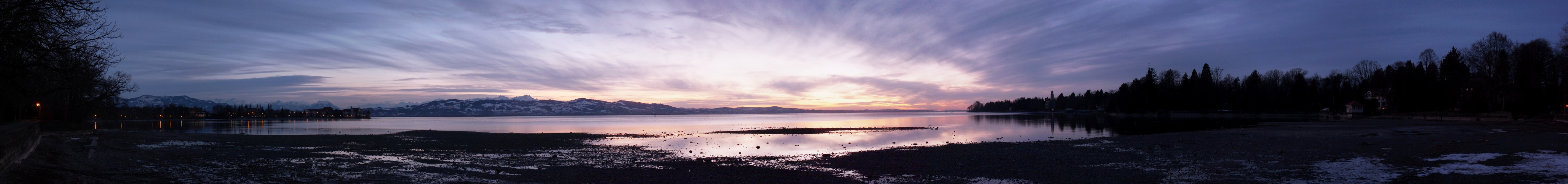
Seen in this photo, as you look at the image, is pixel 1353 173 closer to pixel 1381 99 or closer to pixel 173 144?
pixel 173 144

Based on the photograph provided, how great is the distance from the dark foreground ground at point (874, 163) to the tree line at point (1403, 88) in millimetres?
36254

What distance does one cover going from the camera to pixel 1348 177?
1187 cm

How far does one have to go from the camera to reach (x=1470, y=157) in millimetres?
14500

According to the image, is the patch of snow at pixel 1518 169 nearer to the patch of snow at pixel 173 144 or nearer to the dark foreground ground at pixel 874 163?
the dark foreground ground at pixel 874 163

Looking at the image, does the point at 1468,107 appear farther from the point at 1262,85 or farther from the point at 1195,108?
the point at 1262,85

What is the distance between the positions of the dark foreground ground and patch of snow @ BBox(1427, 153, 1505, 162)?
0.16 ft

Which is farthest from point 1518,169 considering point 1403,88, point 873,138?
point 1403,88

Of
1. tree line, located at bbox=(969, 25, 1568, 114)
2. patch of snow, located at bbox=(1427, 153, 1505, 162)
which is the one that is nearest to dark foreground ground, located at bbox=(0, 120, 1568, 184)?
patch of snow, located at bbox=(1427, 153, 1505, 162)

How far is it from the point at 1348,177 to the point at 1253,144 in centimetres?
1058

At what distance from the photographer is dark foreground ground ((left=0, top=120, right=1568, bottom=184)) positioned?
41.3 ft

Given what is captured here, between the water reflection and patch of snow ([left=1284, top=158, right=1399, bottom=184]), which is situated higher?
patch of snow ([left=1284, top=158, right=1399, bottom=184])

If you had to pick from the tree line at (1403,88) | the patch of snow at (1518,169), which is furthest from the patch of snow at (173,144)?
the tree line at (1403,88)

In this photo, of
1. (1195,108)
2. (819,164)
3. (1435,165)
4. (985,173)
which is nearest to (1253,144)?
(1435,165)

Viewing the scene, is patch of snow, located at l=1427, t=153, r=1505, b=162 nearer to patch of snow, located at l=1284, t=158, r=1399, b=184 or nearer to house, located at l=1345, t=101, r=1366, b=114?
patch of snow, located at l=1284, t=158, r=1399, b=184
